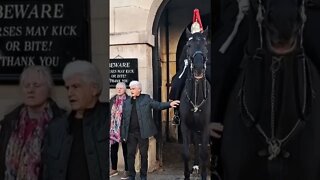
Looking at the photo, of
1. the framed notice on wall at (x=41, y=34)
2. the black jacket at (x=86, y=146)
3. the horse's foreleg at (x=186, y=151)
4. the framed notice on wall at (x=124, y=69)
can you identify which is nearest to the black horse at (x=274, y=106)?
the black jacket at (x=86, y=146)

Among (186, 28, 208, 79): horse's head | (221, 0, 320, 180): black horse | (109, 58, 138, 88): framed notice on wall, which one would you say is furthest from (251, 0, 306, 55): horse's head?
(109, 58, 138, 88): framed notice on wall

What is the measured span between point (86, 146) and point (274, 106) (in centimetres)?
105

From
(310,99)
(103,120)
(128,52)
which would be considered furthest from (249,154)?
(128,52)

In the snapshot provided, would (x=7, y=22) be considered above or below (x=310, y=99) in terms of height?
above

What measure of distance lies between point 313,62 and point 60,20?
1328mm

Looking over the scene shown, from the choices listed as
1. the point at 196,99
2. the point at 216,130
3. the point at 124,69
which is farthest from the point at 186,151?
the point at 216,130

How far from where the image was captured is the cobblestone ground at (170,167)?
23.7ft

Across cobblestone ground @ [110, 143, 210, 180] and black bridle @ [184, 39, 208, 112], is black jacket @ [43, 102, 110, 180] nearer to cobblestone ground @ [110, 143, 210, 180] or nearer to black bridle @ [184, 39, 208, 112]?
black bridle @ [184, 39, 208, 112]

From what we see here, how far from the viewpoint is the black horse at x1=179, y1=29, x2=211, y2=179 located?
5785 millimetres

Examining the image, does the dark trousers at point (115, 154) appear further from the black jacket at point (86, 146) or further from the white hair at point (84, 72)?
the white hair at point (84, 72)

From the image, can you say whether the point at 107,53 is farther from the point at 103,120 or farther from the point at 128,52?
the point at 128,52

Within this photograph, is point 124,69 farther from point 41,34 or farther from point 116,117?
point 41,34

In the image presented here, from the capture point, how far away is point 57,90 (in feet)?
8.35

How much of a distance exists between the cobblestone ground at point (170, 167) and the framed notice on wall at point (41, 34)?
15.2 ft
